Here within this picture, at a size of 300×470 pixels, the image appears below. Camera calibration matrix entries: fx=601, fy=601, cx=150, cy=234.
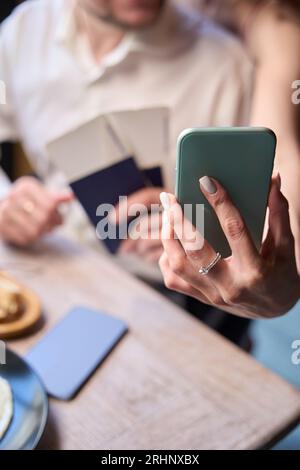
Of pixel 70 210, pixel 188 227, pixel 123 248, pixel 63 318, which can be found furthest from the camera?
pixel 70 210

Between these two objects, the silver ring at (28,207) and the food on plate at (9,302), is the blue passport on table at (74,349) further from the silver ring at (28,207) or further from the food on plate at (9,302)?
the silver ring at (28,207)

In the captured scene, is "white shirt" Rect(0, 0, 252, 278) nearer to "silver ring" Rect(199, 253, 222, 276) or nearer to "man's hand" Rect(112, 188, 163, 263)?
"man's hand" Rect(112, 188, 163, 263)

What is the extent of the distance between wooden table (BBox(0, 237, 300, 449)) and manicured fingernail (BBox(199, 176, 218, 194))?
0.76 ft

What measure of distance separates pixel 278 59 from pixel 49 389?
435mm

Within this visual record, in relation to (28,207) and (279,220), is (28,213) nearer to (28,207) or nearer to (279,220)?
(28,207)

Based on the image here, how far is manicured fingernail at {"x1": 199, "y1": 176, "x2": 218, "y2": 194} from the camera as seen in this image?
410 mm

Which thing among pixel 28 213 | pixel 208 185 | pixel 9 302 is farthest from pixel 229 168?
pixel 28 213

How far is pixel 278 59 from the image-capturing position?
682 millimetres

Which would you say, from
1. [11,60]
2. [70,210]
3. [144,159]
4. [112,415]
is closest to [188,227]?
[112,415]

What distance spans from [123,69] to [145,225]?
0.32 metres

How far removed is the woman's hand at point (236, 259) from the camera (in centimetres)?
41

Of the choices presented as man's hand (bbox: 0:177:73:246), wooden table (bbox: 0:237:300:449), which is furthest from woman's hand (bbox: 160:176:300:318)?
man's hand (bbox: 0:177:73:246)

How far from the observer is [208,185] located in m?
0.41
